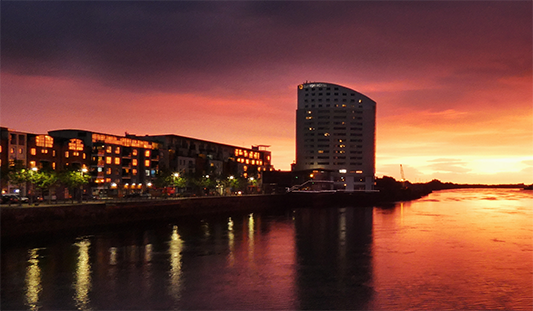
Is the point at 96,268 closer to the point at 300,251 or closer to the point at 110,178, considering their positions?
the point at 300,251

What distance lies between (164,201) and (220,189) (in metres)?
61.8

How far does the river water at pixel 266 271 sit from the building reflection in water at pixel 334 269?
9 cm

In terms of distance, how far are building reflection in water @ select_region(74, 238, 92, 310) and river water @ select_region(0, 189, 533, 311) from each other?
2.9 inches

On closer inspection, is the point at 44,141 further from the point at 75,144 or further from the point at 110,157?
the point at 110,157

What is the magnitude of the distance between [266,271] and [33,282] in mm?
18084

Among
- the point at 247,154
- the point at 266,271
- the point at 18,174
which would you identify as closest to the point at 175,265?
the point at 266,271

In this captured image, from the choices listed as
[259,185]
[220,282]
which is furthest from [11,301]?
[259,185]

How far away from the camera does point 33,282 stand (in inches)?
1350

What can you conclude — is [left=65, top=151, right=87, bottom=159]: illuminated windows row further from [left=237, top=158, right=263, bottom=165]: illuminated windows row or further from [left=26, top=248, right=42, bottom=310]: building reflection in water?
[left=237, top=158, right=263, bottom=165]: illuminated windows row

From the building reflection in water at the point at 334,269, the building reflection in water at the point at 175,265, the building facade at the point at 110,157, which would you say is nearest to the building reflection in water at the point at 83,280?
the building reflection in water at the point at 175,265

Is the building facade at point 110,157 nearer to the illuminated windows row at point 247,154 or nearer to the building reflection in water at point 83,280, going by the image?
the illuminated windows row at point 247,154

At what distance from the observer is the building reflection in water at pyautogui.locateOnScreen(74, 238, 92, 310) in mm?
29547

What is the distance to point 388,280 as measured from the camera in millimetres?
36531

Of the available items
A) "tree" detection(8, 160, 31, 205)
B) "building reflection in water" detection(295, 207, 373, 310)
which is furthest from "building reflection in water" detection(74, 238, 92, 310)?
"tree" detection(8, 160, 31, 205)
